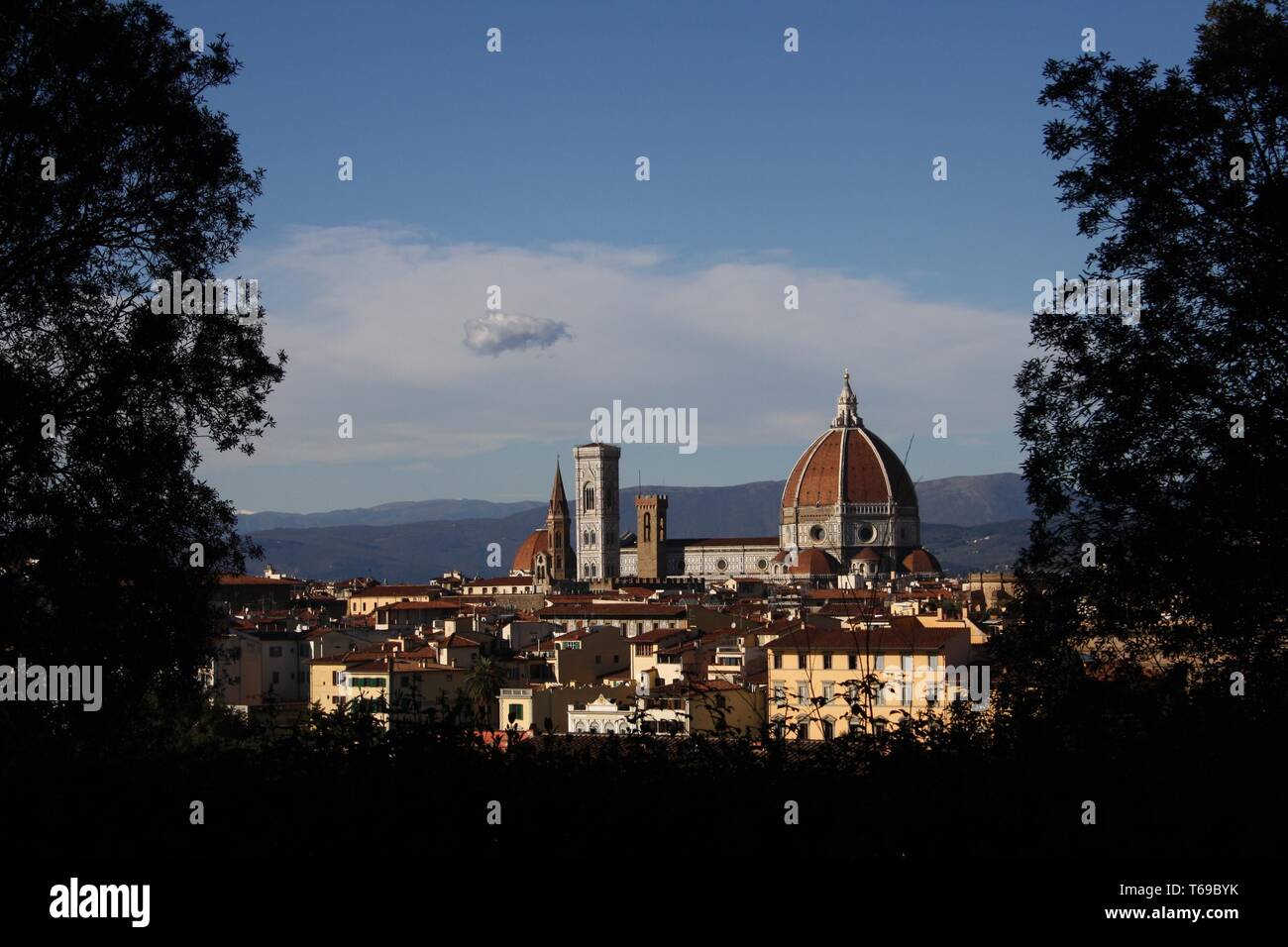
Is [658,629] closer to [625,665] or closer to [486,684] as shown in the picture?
[625,665]

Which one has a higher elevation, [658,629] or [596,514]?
[596,514]

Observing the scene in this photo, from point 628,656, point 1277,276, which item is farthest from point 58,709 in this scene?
point 628,656

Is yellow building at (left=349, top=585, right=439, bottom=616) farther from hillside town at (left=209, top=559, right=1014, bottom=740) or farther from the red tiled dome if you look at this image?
the red tiled dome

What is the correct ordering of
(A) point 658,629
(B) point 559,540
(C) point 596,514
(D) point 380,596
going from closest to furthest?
(A) point 658,629, (D) point 380,596, (B) point 559,540, (C) point 596,514

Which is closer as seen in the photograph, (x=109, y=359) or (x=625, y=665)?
(x=109, y=359)

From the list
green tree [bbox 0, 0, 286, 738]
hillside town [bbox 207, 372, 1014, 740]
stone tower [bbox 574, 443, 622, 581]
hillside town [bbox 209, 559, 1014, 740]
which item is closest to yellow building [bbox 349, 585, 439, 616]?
hillside town [bbox 207, 372, 1014, 740]

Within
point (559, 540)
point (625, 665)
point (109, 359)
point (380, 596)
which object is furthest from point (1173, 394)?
point (559, 540)

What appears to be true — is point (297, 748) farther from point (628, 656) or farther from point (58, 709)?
point (628, 656)

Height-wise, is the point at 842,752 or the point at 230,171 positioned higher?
the point at 230,171
